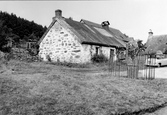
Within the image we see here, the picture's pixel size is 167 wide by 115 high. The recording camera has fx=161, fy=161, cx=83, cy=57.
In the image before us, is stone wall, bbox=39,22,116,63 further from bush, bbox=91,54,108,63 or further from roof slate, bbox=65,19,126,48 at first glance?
roof slate, bbox=65,19,126,48

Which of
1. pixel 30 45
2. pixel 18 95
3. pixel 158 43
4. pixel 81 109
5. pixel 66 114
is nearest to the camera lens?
pixel 66 114

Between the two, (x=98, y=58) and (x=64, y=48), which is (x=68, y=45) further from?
(x=98, y=58)

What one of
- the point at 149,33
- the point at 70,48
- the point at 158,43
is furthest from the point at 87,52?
the point at 149,33

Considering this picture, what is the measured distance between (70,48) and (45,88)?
38.2 feet

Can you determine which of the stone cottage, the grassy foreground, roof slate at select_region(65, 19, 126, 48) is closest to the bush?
the stone cottage

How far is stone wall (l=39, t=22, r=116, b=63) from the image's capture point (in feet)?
53.6

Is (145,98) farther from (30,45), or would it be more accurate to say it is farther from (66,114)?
(30,45)

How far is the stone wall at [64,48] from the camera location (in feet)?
53.6

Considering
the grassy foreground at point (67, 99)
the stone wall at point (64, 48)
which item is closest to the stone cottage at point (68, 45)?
the stone wall at point (64, 48)

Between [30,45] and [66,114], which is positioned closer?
[66,114]

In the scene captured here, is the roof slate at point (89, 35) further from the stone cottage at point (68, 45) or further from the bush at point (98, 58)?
the bush at point (98, 58)

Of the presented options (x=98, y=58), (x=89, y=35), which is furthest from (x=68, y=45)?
(x=98, y=58)

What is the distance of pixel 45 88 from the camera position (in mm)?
5277

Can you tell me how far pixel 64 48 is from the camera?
679 inches
